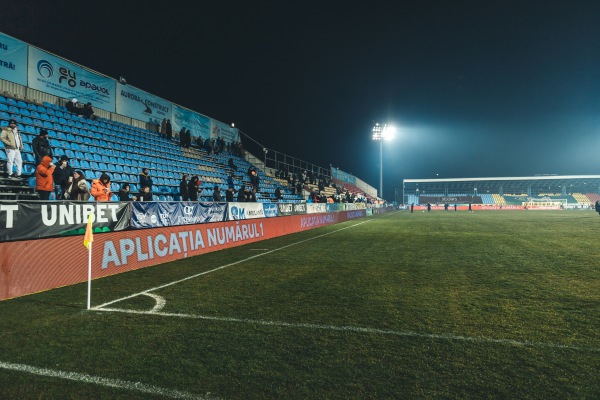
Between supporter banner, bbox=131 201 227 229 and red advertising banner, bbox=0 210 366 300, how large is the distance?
0.21 m

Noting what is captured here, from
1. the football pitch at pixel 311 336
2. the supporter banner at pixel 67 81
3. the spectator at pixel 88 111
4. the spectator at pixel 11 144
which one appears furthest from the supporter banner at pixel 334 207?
the spectator at pixel 11 144

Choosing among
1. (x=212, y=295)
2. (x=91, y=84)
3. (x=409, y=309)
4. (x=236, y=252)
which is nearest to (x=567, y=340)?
(x=409, y=309)

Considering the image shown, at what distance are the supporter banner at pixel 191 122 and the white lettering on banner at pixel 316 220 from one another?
1110cm

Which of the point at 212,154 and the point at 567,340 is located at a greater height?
the point at 212,154

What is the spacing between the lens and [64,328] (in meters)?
4.25

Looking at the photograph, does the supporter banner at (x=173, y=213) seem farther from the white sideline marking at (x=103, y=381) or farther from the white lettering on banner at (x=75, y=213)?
the white sideline marking at (x=103, y=381)

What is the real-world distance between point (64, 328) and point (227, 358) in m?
2.36

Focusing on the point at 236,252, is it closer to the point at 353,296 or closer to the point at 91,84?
the point at 353,296

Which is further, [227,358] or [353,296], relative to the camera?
[353,296]

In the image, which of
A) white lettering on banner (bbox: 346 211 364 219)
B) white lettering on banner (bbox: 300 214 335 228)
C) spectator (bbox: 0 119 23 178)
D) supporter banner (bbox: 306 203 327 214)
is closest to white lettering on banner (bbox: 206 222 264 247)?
white lettering on banner (bbox: 300 214 335 228)

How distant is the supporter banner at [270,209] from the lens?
16.0 metres

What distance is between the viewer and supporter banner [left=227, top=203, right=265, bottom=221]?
12.9 m

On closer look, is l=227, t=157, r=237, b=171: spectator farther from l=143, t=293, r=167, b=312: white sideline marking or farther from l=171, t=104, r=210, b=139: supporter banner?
l=143, t=293, r=167, b=312: white sideline marking

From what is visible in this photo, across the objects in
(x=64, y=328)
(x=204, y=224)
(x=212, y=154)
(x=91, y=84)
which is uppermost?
(x=91, y=84)
